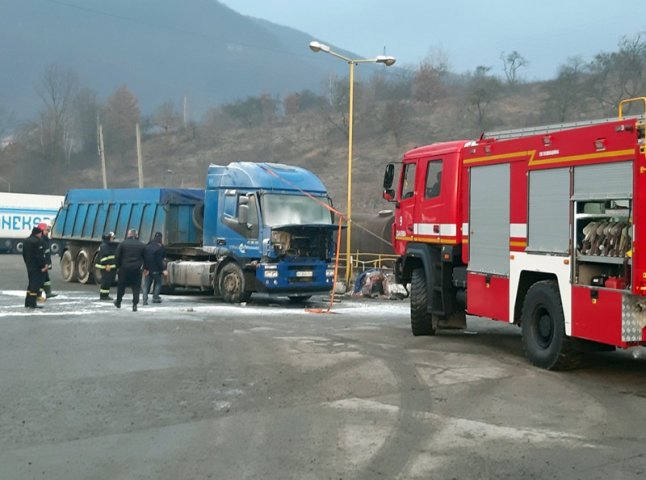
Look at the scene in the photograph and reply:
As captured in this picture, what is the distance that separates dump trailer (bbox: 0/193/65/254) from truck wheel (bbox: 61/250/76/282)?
75.1ft

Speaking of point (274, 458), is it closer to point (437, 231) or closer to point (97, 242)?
point (437, 231)

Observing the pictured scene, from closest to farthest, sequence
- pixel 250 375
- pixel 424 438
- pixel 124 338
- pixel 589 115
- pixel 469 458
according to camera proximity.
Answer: pixel 469 458
pixel 424 438
pixel 250 375
pixel 124 338
pixel 589 115

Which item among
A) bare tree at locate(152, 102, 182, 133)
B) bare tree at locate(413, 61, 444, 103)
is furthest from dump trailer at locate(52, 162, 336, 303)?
bare tree at locate(152, 102, 182, 133)

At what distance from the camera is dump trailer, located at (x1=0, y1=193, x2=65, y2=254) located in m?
47.5

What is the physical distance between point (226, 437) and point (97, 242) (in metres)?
19.0

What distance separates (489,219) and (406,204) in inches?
102

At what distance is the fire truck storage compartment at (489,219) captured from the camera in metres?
10.6

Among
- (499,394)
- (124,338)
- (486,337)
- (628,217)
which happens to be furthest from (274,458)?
(486,337)

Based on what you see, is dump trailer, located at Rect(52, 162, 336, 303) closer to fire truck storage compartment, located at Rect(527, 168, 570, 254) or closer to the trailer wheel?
the trailer wheel

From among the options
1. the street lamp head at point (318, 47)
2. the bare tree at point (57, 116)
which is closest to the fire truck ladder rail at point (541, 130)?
the street lamp head at point (318, 47)

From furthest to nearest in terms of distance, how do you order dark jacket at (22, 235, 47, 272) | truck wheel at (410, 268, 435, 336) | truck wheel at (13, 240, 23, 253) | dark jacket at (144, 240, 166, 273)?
truck wheel at (13, 240, 23, 253), dark jacket at (144, 240, 166, 273), dark jacket at (22, 235, 47, 272), truck wheel at (410, 268, 435, 336)

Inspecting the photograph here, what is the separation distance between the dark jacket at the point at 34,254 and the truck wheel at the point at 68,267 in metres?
10.1

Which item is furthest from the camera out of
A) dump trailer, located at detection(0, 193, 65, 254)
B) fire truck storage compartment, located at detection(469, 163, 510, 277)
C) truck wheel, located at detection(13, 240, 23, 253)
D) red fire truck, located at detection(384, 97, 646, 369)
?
truck wheel, located at detection(13, 240, 23, 253)

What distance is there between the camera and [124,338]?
12.2 metres
